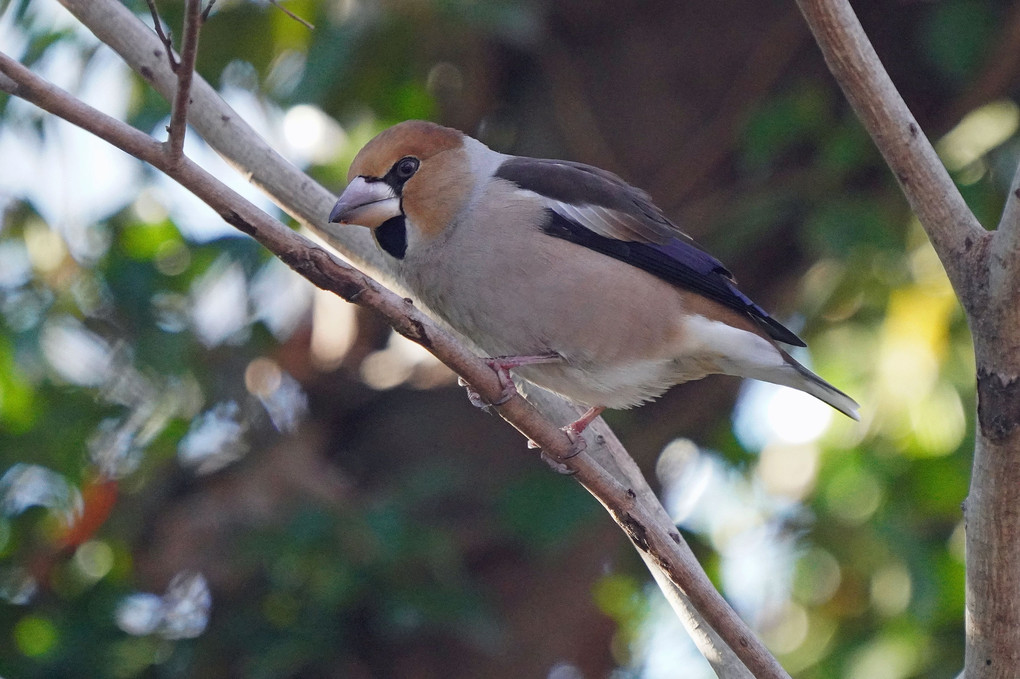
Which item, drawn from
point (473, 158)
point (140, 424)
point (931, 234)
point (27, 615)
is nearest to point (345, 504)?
point (140, 424)

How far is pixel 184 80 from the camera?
2104mm

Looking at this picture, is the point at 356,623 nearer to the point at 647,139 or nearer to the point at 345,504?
the point at 345,504

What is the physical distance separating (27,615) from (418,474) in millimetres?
1716

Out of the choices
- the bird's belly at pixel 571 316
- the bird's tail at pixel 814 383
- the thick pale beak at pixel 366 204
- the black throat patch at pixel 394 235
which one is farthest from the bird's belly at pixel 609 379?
the thick pale beak at pixel 366 204

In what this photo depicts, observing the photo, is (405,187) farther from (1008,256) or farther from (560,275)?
(1008,256)

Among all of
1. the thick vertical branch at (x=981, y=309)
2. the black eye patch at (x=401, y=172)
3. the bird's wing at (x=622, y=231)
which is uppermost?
the black eye patch at (x=401, y=172)

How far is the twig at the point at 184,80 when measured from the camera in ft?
6.74

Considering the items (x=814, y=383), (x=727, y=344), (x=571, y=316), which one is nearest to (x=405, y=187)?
(x=571, y=316)

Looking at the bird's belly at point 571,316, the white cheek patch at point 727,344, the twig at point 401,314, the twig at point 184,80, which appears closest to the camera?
the twig at point 184,80

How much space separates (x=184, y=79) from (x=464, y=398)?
3.17 meters

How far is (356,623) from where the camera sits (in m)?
4.55

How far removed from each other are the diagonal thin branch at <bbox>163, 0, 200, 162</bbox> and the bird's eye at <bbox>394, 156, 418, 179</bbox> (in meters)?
1.26

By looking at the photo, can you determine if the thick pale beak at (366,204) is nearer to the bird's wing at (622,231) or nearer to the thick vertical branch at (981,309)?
the bird's wing at (622,231)

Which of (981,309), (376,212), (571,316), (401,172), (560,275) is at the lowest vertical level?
(981,309)
